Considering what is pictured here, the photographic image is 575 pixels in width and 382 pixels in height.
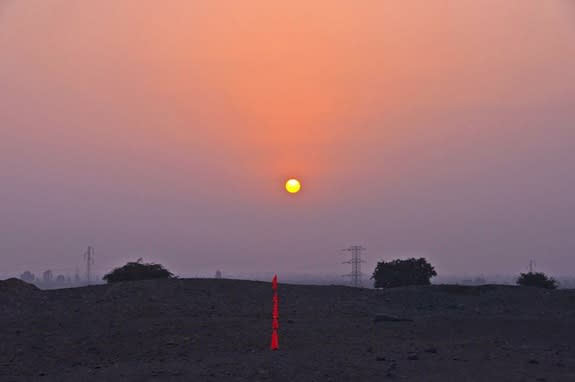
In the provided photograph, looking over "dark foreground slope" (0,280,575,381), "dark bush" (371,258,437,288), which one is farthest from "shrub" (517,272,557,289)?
"dark foreground slope" (0,280,575,381)

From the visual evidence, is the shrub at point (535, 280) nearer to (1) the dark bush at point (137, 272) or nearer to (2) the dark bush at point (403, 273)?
(2) the dark bush at point (403, 273)

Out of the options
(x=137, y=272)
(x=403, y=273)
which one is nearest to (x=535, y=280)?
(x=403, y=273)

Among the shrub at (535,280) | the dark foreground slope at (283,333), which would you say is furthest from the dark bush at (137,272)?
the shrub at (535,280)

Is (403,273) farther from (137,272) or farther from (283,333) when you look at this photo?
(283,333)

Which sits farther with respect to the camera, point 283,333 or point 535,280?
point 535,280

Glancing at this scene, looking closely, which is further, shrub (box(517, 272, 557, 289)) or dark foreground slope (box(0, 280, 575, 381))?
shrub (box(517, 272, 557, 289))

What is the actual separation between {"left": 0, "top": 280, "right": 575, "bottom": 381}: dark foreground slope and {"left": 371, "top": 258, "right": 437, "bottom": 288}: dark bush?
14.0 meters

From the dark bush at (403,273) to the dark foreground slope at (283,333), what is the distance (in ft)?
46.1

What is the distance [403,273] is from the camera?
4456cm

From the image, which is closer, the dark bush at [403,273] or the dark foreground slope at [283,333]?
the dark foreground slope at [283,333]

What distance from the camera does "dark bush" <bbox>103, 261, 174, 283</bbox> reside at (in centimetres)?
3931

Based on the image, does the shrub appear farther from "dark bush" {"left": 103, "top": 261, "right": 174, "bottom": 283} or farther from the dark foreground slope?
"dark bush" {"left": 103, "top": 261, "right": 174, "bottom": 283}

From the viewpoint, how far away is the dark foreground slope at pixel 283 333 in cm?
1511

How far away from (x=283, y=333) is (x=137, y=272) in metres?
22.2
